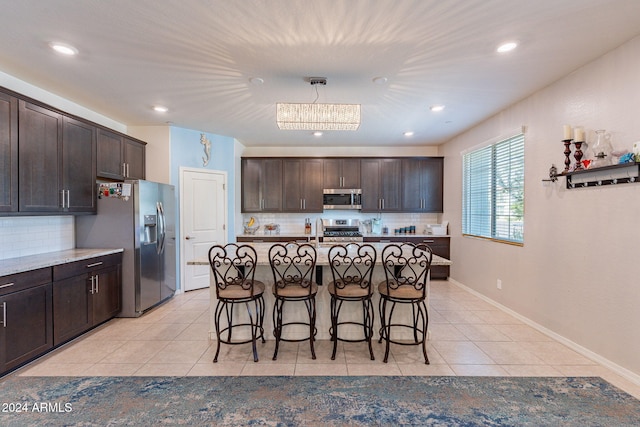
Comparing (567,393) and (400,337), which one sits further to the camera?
(400,337)

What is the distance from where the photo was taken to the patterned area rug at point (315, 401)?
1.93 meters

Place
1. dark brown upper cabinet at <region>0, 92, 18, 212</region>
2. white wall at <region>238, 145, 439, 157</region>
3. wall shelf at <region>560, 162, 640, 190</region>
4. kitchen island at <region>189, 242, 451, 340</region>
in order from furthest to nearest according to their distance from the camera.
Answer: white wall at <region>238, 145, 439, 157</region> → kitchen island at <region>189, 242, 451, 340</region> → dark brown upper cabinet at <region>0, 92, 18, 212</region> → wall shelf at <region>560, 162, 640, 190</region>

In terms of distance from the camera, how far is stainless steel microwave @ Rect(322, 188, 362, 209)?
18.8 ft

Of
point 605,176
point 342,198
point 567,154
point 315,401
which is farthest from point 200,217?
point 605,176

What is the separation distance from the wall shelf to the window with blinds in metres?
0.76

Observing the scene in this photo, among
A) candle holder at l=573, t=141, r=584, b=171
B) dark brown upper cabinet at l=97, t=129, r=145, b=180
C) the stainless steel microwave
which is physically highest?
dark brown upper cabinet at l=97, t=129, r=145, b=180

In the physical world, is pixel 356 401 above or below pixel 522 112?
below

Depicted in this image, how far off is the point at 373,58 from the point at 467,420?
286 centimetres

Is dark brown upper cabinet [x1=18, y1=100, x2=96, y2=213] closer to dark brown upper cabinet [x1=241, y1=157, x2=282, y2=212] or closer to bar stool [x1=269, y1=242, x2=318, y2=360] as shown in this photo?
bar stool [x1=269, y1=242, x2=318, y2=360]

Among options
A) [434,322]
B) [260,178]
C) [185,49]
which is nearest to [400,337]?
[434,322]

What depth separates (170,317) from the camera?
3.71m

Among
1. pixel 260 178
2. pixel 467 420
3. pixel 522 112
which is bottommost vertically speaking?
pixel 467 420

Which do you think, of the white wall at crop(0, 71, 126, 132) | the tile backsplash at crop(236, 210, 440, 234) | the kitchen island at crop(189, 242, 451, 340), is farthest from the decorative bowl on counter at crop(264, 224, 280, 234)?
the white wall at crop(0, 71, 126, 132)

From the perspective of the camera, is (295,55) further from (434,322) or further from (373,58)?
(434,322)
